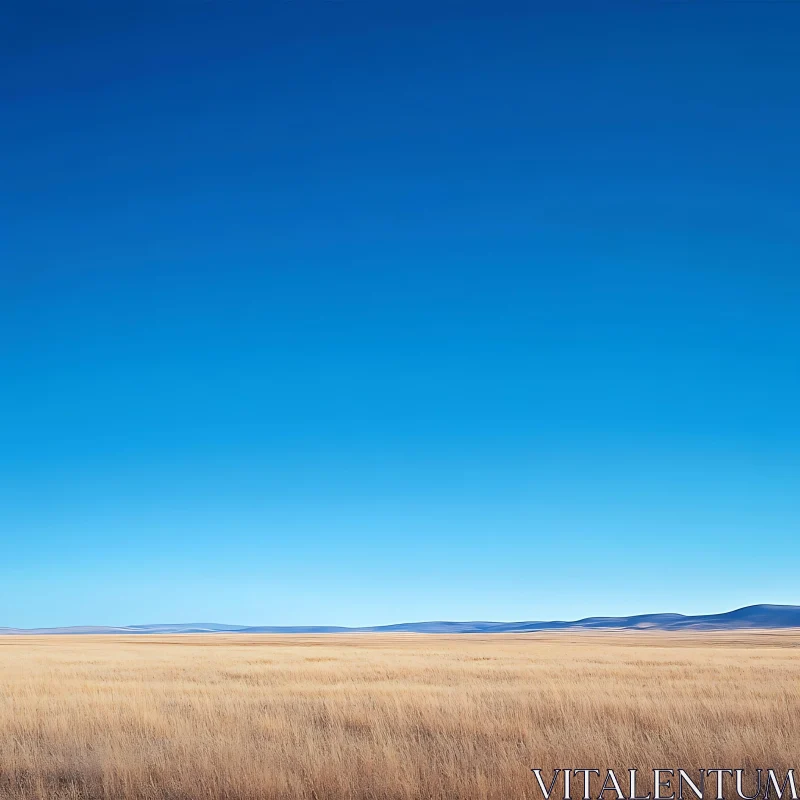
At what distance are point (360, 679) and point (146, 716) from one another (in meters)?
12.9

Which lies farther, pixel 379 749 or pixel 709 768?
pixel 379 749

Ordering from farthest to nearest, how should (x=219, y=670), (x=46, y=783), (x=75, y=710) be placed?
(x=219, y=670) < (x=75, y=710) < (x=46, y=783)

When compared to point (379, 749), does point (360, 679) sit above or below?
below

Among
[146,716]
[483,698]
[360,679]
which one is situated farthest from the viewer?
[360,679]

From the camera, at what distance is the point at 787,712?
50.9 feet

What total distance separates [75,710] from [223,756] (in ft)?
25.2

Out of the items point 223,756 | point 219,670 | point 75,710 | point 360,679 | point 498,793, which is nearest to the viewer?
point 498,793

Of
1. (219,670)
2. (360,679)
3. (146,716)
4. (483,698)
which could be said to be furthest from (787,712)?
(219,670)

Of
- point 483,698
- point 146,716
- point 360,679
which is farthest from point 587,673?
point 146,716

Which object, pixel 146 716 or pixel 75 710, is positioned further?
pixel 75 710

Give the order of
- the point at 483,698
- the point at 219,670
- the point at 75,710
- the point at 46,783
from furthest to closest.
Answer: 1. the point at 219,670
2. the point at 483,698
3. the point at 75,710
4. the point at 46,783

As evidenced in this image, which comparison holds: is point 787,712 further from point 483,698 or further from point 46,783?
point 46,783

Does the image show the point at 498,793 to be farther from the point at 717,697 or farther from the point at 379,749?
the point at 717,697

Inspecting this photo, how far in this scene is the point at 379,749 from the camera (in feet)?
35.9
